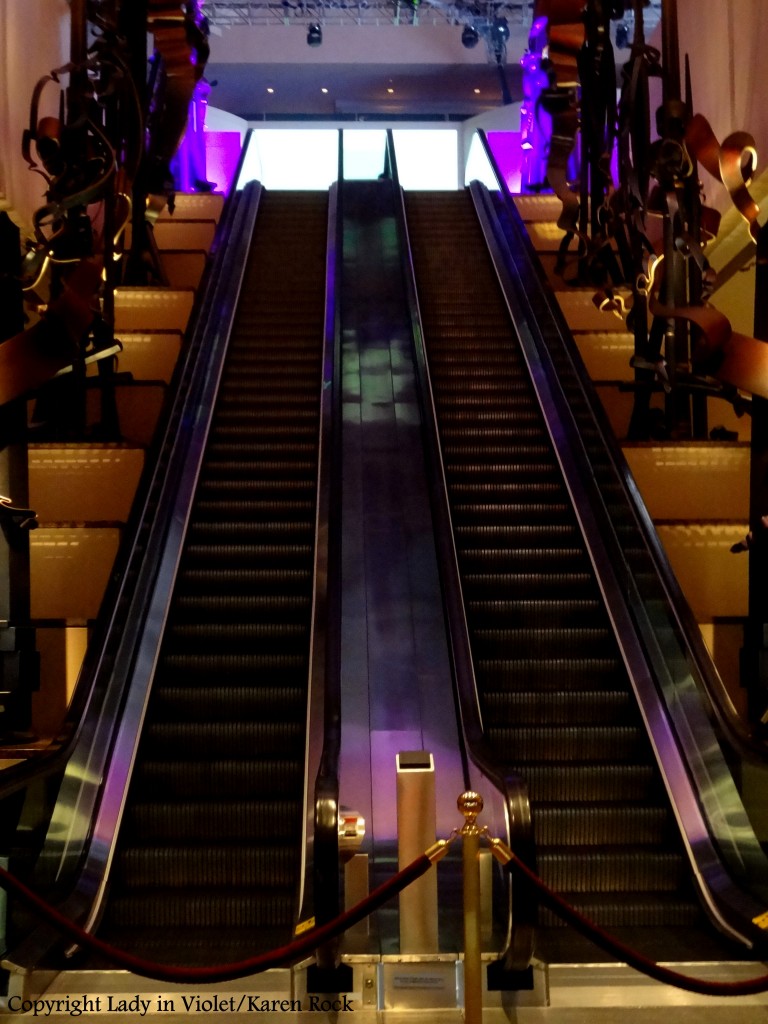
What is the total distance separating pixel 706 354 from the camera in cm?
582

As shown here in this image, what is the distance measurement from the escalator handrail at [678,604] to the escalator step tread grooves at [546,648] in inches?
5.0

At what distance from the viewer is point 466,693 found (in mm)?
4809

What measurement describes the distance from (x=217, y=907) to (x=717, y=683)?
2.35m

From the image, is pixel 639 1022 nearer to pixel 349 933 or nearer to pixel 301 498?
pixel 349 933

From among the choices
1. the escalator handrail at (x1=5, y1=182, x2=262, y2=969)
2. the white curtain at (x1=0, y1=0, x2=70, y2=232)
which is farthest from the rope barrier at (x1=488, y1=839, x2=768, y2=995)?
the white curtain at (x1=0, y1=0, x2=70, y2=232)

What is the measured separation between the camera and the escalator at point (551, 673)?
4590 millimetres

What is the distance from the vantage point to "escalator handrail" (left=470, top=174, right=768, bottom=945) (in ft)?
14.3

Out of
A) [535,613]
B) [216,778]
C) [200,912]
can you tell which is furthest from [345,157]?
A: [200,912]

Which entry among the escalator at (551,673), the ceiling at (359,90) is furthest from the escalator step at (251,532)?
the ceiling at (359,90)

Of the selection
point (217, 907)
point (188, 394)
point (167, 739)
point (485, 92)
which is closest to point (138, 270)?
point (188, 394)

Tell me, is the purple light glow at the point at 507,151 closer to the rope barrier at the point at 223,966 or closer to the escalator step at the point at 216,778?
the escalator step at the point at 216,778

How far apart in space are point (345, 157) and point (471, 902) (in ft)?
42.8

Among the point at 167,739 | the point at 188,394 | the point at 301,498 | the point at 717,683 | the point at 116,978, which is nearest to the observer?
the point at 116,978

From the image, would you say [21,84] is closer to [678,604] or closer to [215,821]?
[215,821]
